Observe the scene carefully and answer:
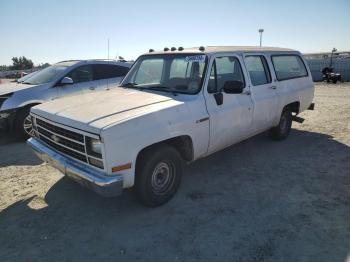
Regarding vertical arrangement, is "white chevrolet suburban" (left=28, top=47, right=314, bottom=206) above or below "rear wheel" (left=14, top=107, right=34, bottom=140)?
above

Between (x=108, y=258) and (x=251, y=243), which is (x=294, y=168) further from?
(x=108, y=258)

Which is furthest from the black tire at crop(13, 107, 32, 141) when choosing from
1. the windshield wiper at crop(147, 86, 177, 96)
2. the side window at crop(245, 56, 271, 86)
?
the side window at crop(245, 56, 271, 86)

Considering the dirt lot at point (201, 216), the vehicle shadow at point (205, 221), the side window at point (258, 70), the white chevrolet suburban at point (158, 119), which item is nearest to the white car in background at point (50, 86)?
the dirt lot at point (201, 216)

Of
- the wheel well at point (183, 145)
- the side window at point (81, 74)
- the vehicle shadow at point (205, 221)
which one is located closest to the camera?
the vehicle shadow at point (205, 221)

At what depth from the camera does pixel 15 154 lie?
5.98 meters

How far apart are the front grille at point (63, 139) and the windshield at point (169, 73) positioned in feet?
4.86

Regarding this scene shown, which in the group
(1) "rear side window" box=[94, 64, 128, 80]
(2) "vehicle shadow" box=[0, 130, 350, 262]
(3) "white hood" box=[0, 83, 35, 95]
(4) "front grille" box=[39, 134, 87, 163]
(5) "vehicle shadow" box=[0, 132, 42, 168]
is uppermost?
(1) "rear side window" box=[94, 64, 128, 80]

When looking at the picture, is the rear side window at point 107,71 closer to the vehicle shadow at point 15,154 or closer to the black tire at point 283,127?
the vehicle shadow at point 15,154

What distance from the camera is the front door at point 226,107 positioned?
438cm

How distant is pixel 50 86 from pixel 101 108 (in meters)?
3.87

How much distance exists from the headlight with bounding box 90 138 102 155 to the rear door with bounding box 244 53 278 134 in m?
2.91

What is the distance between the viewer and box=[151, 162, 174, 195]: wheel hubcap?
3.88m

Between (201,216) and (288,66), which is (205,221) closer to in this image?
(201,216)

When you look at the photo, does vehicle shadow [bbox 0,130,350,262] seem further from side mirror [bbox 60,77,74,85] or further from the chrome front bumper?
side mirror [bbox 60,77,74,85]
